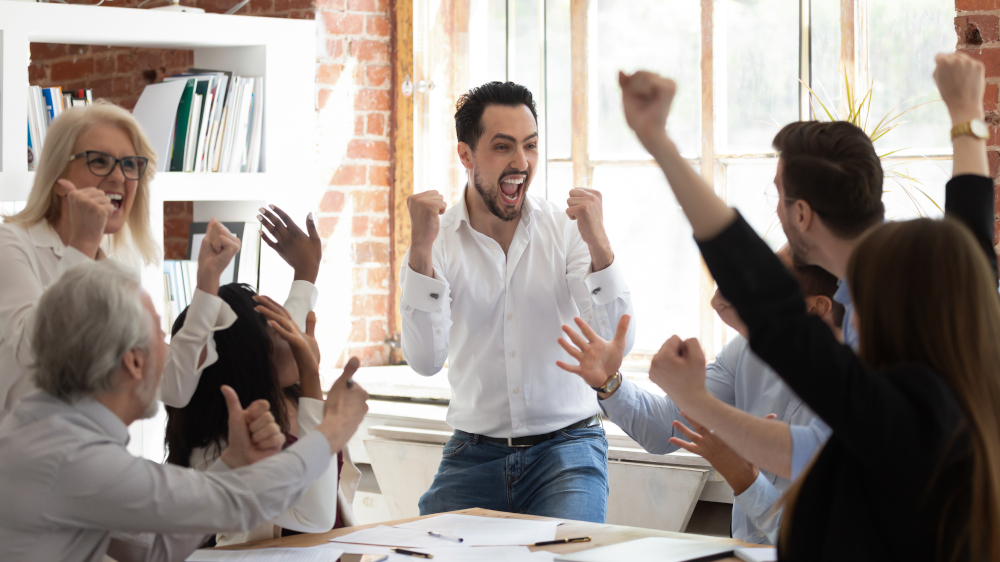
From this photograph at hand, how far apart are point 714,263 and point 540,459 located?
1.40 metres

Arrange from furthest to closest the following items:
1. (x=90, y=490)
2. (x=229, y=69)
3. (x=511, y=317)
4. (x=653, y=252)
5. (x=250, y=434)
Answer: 1. (x=229, y=69)
2. (x=653, y=252)
3. (x=511, y=317)
4. (x=250, y=434)
5. (x=90, y=490)

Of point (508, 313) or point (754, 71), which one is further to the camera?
point (754, 71)

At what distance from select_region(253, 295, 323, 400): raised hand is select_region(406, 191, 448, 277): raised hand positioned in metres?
0.59

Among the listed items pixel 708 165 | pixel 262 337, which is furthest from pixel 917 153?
pixel 262 337

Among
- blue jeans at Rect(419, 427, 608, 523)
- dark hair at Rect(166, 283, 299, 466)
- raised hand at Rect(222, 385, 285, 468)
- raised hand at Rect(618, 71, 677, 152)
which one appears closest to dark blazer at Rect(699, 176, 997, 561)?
raised hand at Rect(618, 71, 677, 152)

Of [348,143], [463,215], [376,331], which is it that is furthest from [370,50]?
[463,215]

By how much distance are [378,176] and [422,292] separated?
4.79ft

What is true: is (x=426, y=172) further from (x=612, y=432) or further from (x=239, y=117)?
(x=612, y=432)

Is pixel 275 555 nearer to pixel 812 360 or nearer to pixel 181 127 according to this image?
pixel 812 360

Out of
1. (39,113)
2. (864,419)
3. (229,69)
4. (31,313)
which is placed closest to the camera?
(864,419)

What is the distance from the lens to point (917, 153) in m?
2.86

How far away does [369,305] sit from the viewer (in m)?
3.75

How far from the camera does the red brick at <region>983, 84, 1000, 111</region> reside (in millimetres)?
2559

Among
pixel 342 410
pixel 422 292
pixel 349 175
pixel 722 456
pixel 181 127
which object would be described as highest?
pixel 181 127
